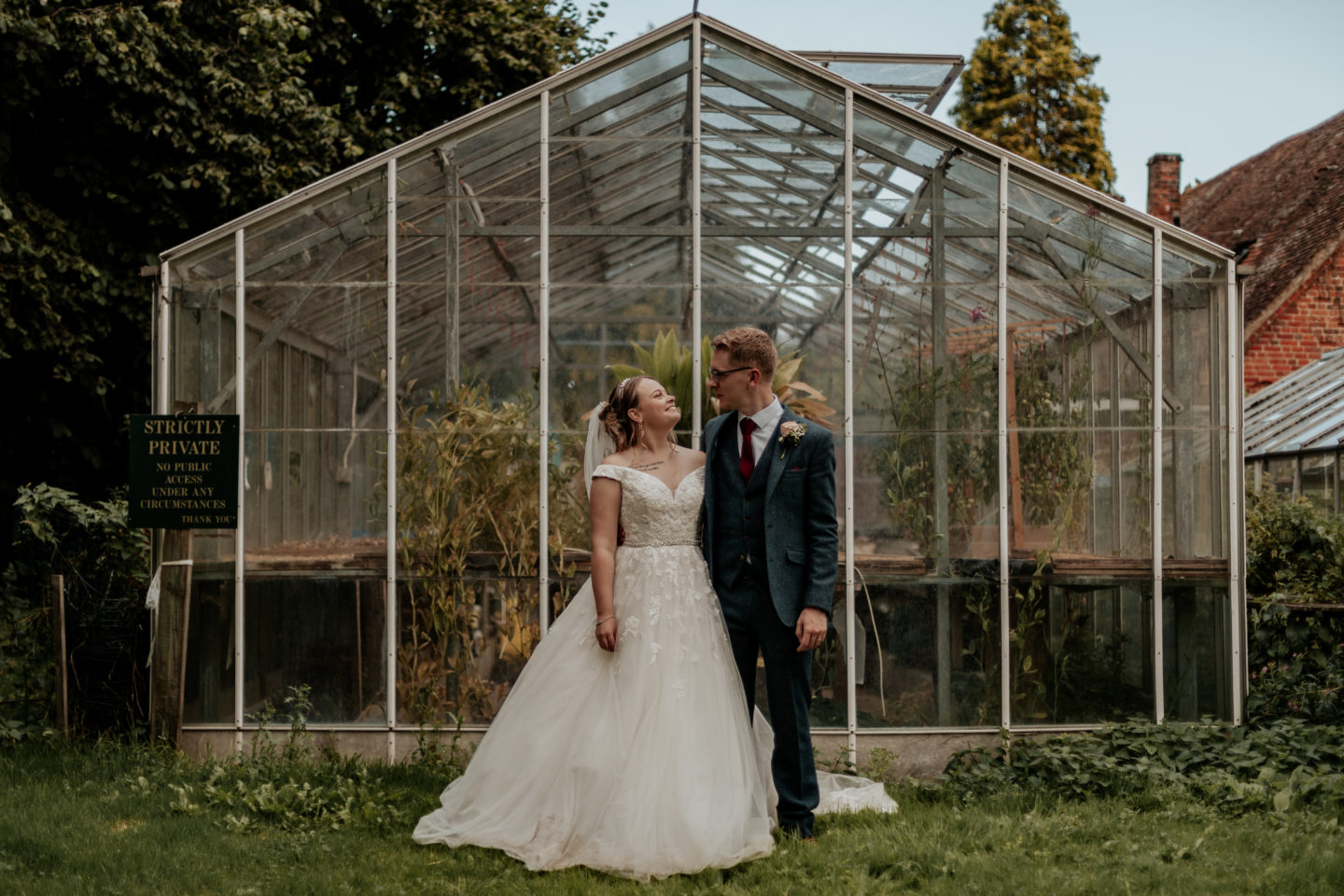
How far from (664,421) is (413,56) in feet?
34.6

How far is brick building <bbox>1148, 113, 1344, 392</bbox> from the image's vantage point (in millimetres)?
14148

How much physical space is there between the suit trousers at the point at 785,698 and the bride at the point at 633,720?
0.32 ft

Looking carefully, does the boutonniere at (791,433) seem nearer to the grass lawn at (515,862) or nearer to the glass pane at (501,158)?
the grass lawn at (515,862)

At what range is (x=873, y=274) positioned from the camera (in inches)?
230

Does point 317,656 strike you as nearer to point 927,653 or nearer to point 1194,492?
point 927,653

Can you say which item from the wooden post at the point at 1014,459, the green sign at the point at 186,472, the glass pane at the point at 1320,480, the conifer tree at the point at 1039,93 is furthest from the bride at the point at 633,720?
the conifer tree at the point at 1039,93

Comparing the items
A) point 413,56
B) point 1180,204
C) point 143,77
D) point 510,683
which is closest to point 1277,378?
point 1180,204

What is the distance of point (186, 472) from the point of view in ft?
18.6

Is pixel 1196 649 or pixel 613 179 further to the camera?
pixel 613 179

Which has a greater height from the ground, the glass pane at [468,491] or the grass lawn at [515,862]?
the glass pane at [468,491]

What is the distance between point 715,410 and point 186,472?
8.53ft

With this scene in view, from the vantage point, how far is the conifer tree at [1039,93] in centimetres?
2059

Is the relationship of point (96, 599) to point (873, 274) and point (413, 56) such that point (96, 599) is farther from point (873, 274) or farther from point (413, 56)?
point (413, 56)

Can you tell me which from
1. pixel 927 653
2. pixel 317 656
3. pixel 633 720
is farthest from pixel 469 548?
pixel 927 653
